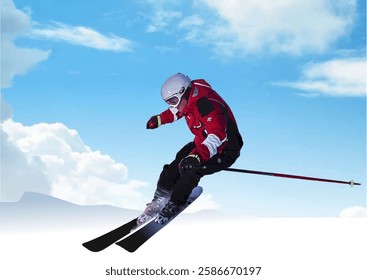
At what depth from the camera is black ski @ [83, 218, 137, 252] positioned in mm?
6801

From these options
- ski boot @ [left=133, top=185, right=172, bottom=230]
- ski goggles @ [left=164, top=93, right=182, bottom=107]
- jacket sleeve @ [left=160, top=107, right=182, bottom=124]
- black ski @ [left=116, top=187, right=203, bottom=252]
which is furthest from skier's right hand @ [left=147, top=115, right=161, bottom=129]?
black ski @ [left=116, top=187, right=203, bottom=252]

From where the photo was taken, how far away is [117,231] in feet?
24.0

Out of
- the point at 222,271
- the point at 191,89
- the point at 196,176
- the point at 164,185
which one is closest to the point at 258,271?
the point at 222,271

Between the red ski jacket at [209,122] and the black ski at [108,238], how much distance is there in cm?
176

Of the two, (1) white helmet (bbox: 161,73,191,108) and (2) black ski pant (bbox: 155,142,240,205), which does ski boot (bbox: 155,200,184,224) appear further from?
(1) white helmet (bbox: 161,73,191,108)

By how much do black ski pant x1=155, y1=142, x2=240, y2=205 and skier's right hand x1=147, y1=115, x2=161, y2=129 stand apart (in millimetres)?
682

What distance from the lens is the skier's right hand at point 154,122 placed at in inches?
314

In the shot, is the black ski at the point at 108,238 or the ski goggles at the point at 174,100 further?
the ski goggles at the point at 174,100

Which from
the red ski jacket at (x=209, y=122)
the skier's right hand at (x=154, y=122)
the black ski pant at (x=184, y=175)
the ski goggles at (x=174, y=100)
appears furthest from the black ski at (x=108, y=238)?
the ski goggles at (x=174, y=100)

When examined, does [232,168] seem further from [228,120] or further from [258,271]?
[258,271]

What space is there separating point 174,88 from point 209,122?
2.49 feet

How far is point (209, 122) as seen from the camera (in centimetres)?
680

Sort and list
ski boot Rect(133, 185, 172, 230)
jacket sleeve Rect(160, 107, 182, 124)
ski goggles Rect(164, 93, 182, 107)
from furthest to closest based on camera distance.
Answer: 1. jacket sleeve Rect(160, 107, 182, 124)
2. ski boot Rect(133, 185, 172, 230)
3. ski goggles Rect(164, 93, 182, 107)

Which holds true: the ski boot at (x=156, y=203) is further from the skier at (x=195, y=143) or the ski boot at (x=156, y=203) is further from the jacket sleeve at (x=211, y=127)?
the jacket sleeve at (x=211, y=127)
